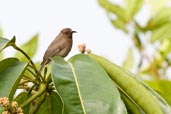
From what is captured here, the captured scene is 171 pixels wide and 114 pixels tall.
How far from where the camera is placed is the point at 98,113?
1420 millimetres

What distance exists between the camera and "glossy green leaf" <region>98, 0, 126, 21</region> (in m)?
3.29

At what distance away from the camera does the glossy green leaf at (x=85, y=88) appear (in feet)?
4.71

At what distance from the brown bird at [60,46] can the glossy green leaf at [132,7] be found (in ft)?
3.06

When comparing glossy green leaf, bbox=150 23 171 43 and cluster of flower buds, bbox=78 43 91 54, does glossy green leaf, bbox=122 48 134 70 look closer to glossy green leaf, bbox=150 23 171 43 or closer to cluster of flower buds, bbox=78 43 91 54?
glossy green leaf, bbox=150 23 171 43

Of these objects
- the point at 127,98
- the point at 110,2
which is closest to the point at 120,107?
the point at 127,98

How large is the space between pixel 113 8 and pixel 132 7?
0.39 ft

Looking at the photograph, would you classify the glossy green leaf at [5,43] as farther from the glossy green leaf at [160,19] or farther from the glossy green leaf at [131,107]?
the glossy green leaf at [160,19]

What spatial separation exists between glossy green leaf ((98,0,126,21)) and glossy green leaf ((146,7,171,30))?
17 cm

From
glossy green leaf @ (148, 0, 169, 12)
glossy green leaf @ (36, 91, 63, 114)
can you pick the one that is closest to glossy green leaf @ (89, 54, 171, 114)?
glossy green leaf @ (36, 91, 63, 114)

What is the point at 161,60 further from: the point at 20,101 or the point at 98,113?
the point at 98,113

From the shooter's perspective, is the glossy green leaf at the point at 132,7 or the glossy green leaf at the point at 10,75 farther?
the glossy green leaf at the point at 132,7

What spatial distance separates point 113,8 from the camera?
3330mm

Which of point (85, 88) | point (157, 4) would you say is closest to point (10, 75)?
point (85, 88)

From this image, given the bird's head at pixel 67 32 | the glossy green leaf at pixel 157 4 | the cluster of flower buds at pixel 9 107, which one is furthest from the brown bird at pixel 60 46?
the glossy green leaf at pixel 157 4
